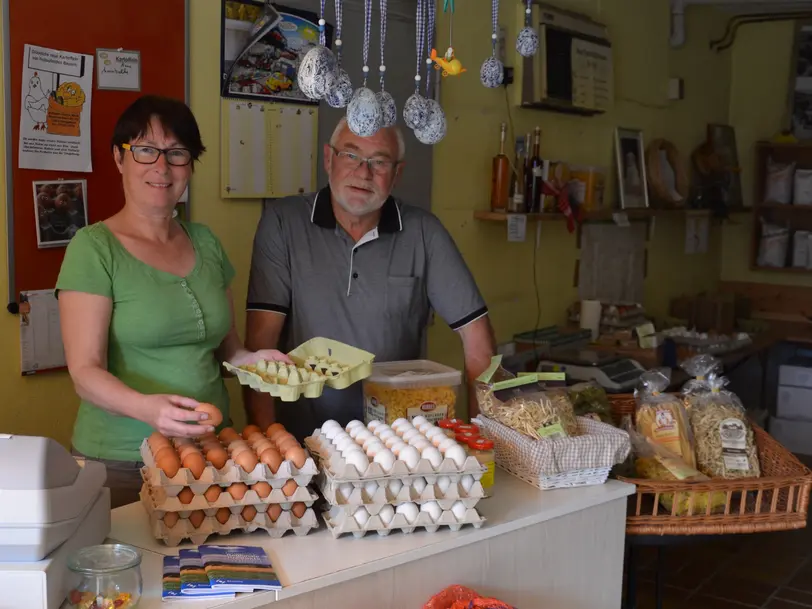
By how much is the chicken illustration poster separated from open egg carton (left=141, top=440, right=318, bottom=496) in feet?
3.94

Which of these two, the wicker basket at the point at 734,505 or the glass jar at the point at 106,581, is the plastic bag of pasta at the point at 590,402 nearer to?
the wicker basket at the point at 734,505

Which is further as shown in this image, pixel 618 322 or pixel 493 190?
pixel 618 322

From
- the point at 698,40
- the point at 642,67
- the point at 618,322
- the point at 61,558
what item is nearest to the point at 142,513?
the point at 61,558

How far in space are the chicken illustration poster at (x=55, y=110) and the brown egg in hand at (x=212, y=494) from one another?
1.31 m

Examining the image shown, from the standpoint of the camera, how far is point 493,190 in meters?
4.34

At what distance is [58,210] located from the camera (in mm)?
2615

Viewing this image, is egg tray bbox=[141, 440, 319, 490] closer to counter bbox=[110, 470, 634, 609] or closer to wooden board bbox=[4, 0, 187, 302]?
counter bbox=[110, 470, 634, 609]

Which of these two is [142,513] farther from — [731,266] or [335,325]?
[731,266]

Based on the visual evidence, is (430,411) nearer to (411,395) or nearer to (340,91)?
(411,395)

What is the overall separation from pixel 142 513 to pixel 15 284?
1.01 m

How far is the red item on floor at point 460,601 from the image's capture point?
162cm

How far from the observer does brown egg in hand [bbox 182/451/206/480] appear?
1625 millimetres

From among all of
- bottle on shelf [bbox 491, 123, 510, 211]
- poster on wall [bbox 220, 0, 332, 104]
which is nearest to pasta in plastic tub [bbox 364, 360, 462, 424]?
poster on wall [bbox 220, 0, 332, 104]

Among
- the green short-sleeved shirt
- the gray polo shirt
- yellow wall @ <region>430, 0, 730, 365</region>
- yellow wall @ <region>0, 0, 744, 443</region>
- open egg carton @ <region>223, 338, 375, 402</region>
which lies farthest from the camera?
yellow wall @ <region>430, 0, 730, 365</region>
